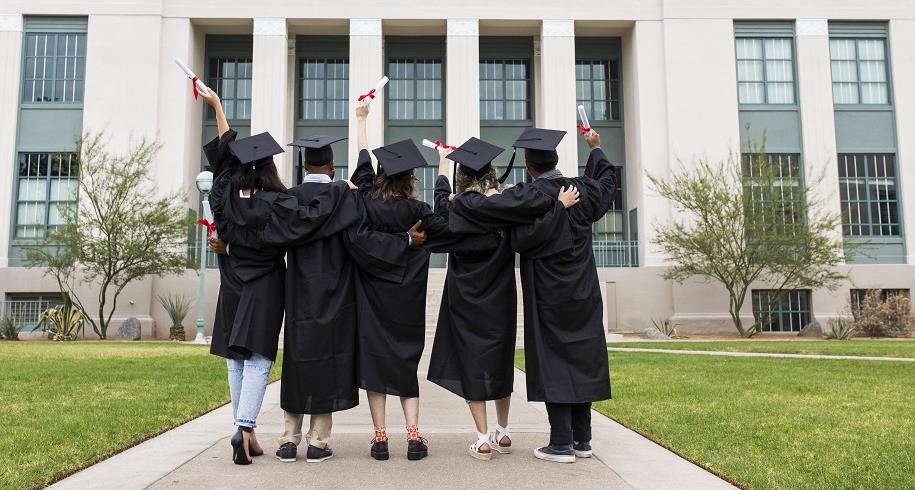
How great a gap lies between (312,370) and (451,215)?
4.77 ft

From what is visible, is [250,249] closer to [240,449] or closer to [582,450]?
[240,449]

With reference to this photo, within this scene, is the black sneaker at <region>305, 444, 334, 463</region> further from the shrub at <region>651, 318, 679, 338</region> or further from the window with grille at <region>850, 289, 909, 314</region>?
the window with grille at <region>850, 289, 909, 314</region>

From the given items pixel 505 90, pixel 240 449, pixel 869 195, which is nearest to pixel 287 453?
pixel 240 449

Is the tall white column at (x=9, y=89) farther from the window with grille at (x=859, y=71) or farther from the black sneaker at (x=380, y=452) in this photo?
the window with grille at (x=859, y=71)

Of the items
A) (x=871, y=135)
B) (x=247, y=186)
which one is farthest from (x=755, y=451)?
(x=871, y=135)

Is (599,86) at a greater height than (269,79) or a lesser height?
greater

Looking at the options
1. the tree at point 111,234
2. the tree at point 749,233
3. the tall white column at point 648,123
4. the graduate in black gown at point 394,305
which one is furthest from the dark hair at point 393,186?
the tall white column at point 648,123

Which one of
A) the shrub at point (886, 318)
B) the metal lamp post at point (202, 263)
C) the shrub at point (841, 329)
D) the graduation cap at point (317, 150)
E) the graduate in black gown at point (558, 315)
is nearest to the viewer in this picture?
the graduate in black gown at point (558, 315)

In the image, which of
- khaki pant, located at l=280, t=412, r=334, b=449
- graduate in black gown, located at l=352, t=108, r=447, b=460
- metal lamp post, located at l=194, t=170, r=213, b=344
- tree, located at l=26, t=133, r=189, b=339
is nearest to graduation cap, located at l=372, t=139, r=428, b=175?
graduate in black gown, located at l=352, t=108, r=447, b=460

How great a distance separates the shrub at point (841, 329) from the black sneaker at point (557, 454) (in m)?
21.6

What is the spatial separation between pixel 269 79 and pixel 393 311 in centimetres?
2412

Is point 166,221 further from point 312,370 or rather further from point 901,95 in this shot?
point 901,95

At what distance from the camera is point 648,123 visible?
27.7m

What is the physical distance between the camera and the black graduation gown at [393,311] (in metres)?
5.13
